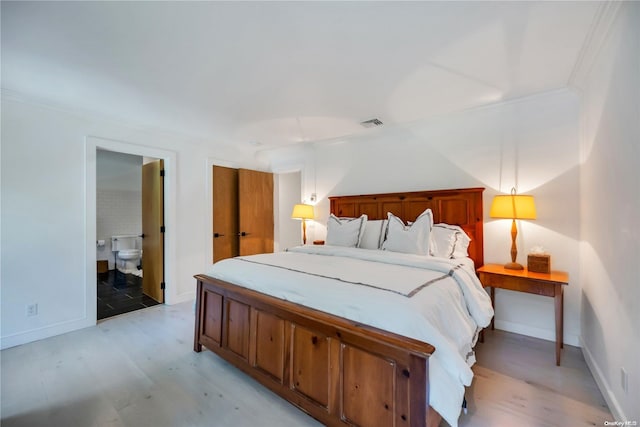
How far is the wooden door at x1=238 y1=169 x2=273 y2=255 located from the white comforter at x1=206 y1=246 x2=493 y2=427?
2.13 meters

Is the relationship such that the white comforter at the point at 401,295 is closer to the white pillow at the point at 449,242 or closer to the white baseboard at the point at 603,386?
the white pillow at the point at 449,242

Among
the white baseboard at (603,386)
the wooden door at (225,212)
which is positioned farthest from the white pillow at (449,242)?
the wooden door at (225,212)

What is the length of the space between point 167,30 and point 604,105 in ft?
9.85

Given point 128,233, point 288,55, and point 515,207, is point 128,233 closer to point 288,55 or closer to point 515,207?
point 288,55

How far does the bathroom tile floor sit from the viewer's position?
11.7ft

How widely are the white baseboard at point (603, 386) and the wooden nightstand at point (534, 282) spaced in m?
0.18

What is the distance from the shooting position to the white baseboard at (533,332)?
2.55m

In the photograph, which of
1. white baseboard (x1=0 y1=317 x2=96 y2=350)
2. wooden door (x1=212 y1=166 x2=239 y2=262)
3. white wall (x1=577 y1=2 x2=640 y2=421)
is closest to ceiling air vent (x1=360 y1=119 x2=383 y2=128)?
white wall (x1=577 y1=2 x2=640 y2=421)

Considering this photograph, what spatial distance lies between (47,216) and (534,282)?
4.80 metres

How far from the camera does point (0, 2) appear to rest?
1.49 metres

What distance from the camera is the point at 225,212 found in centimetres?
455

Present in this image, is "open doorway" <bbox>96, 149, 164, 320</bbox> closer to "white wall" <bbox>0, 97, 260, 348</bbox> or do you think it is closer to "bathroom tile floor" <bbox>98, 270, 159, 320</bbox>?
"bathroom tile floor" <bbox>98, 270, 159, 320</bbox>

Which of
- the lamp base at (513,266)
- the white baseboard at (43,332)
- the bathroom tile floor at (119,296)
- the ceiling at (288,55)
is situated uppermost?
the ceiling at (288,55)

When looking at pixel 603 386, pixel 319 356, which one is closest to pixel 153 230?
pixel 319 356
